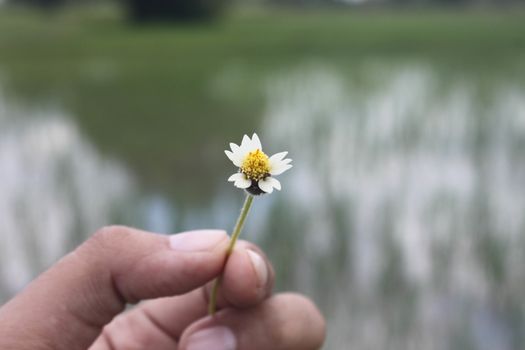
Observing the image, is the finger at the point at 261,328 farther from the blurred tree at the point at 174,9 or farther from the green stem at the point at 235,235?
the blurred tree at the point at 174,9

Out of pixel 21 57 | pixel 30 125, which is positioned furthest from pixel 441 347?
pixel 21 57

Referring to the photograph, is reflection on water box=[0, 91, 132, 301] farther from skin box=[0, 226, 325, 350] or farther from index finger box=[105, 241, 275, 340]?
skin box=[0, 226, 325, 350]

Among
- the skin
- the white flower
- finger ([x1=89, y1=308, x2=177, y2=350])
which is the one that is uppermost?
the white flower

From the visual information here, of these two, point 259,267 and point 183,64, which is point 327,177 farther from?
point 183,64

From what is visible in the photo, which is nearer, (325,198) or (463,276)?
(463,276)

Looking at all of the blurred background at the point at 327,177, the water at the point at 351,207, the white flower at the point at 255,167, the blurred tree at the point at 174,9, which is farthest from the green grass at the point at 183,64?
the white flower at the point at 255,167

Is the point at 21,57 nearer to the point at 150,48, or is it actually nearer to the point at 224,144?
the point at 150,48

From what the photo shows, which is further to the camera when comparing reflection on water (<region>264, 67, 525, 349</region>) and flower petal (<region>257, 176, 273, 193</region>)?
reflection on water (<region>264, 67, 525, 349</region>)

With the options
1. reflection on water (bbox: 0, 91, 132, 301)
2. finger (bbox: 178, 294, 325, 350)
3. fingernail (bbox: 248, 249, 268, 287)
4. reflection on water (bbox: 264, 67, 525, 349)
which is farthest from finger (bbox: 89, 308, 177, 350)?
reflection on water (bbox: 0, 91, 132, 301)
